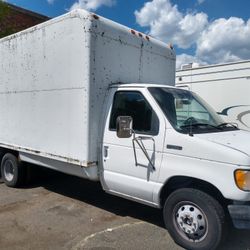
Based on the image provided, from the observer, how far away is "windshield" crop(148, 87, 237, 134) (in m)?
4.70

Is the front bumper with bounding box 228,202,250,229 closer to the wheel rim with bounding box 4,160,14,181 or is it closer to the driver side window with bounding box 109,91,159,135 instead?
the driver side window with bounding box 109,91,159,135

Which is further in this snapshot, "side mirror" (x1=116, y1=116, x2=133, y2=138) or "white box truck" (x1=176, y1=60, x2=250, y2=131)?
"white box truck" (x1=176, y1=60, x2=250, y2=131)

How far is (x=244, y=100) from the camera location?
31.0 ft

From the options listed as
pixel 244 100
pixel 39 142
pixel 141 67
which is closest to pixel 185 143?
pixel 141 67

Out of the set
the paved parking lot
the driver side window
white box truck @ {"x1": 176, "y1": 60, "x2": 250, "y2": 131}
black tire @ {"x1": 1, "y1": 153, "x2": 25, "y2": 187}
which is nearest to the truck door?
the driver side window

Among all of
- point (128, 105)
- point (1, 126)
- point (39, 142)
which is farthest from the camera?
point (1, 126)

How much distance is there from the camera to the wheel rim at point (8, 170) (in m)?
7.41

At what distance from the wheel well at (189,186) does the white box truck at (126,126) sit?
1 cm

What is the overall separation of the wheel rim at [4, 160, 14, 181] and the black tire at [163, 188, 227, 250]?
4075 mm

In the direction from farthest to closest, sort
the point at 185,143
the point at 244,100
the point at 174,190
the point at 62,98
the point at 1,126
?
1. the point at 244,100
2. the point at 1,126
3. the point at 62,98
4. the point at 174,190
5. the point at 185,143

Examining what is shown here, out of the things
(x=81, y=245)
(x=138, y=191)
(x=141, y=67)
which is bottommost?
(x=81, y=245)

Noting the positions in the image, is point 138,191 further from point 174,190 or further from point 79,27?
point 79,27

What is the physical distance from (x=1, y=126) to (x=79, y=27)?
3239mm

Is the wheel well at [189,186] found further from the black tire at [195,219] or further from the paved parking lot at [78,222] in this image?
the paved parking lot at [78,222]
